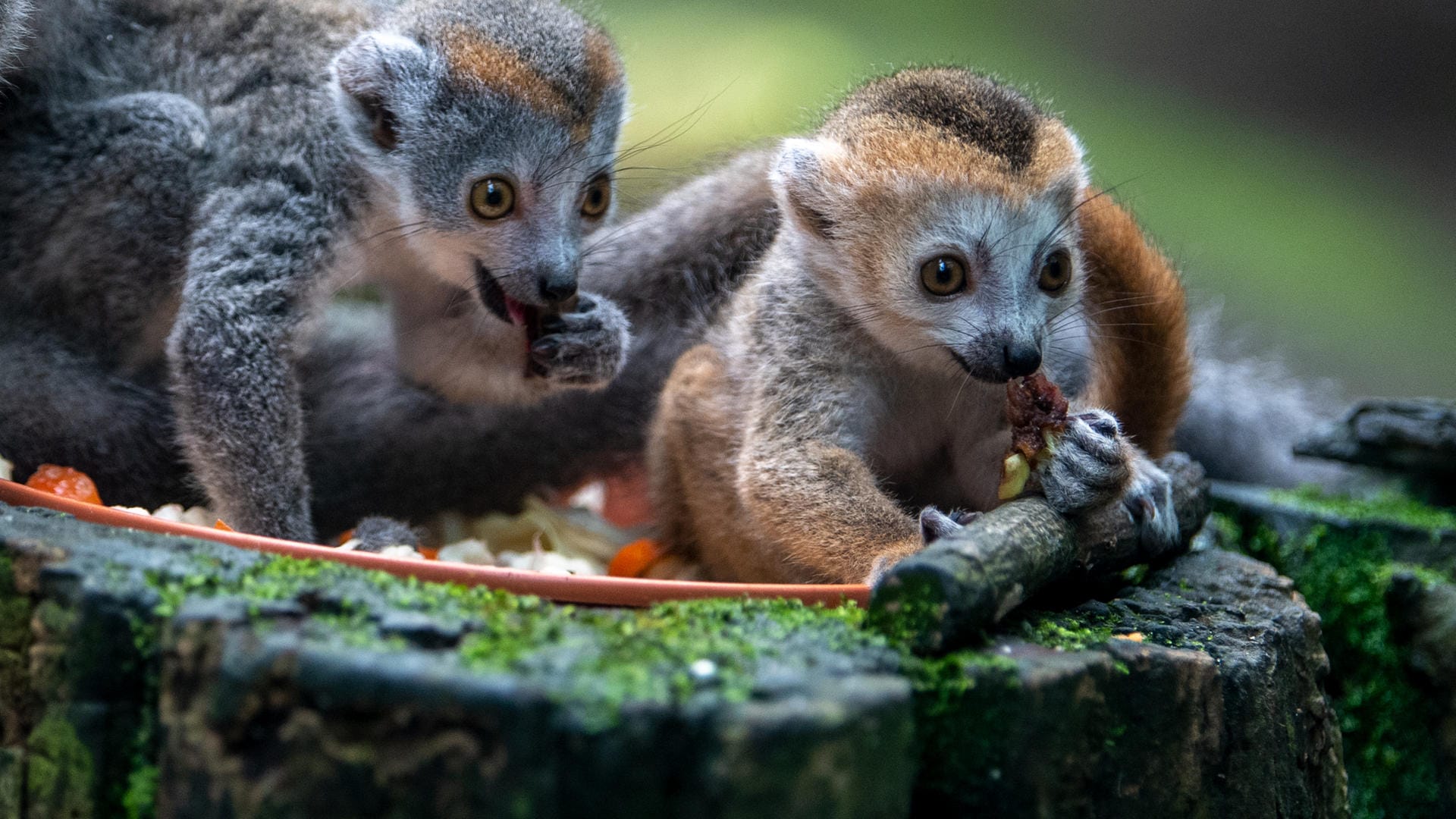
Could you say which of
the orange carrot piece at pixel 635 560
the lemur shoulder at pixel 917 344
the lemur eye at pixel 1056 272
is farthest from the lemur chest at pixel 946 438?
the orange carrot piece at pixel 635 560

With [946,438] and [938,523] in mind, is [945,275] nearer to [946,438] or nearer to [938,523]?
[946,438]

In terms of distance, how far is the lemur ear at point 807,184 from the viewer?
2832mm

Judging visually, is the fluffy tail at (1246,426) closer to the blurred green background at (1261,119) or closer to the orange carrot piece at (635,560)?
the blurred green background at (1261,119)

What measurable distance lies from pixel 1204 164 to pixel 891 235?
4532 mm

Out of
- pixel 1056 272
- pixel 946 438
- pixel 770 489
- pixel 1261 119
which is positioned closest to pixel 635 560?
pixel 770 489

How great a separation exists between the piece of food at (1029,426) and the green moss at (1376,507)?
173 cm

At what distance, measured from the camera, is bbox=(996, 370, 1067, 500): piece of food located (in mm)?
2377

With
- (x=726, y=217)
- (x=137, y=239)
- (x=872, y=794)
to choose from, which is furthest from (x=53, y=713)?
(x=726, y=217)

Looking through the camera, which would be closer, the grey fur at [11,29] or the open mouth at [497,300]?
the grey fur at [11,29]

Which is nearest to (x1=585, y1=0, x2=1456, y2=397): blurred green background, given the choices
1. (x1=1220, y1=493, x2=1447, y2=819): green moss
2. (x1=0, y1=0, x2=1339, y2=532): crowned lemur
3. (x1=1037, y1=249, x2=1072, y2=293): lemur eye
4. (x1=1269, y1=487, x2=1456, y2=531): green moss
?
(x1=1269, y1=487, x2=1456, y2=531): green moss

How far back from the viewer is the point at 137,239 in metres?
3.12

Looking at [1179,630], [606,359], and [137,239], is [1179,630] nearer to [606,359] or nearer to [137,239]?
[606,359]

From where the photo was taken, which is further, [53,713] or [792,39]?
[792,39]

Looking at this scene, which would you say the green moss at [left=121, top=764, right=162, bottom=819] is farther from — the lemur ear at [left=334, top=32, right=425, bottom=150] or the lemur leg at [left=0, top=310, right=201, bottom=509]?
the lemur ear at [left=334, top=32, right=425, bottom=150]
